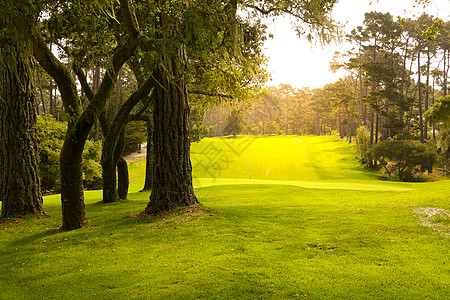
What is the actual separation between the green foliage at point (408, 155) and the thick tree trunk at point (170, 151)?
32.1m

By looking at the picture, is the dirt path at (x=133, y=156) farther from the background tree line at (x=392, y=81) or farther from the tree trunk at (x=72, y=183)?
the tree trunk at (x=72, y=183)

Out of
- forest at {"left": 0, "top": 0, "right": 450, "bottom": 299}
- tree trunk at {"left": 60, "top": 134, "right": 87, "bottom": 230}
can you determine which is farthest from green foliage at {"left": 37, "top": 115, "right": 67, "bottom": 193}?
tree trunk at {"left": 60, "top": 134, "right": 87, "bottom": 230}

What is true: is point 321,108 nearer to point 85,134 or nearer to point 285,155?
point 285,155

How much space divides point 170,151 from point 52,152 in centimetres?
1420

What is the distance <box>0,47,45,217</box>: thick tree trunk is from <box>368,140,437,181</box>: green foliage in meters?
35.4

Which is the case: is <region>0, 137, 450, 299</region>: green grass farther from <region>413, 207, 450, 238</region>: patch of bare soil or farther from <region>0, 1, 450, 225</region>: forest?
<region>0, 1, 450, 225</region>: forest

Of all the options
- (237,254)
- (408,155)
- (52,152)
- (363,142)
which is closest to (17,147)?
(237,254)

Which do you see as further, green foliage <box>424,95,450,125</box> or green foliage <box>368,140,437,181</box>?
green foliage <box>368,140,437,181</box>

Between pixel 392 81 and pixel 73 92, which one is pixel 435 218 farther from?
pixel 392 81

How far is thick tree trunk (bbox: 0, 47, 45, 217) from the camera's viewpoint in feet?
32.6

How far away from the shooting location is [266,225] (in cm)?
871

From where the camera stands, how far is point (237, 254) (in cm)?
632

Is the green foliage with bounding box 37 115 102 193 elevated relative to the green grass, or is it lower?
elevated

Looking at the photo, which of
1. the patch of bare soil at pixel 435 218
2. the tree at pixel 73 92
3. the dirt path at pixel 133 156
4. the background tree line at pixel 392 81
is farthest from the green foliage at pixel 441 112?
the dirt path at pixel 133 156
